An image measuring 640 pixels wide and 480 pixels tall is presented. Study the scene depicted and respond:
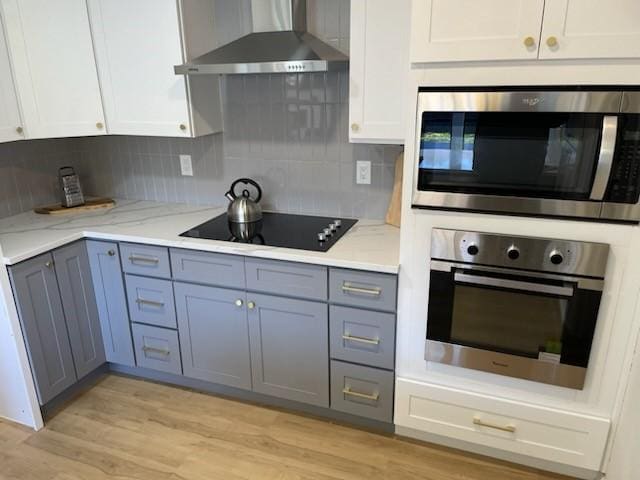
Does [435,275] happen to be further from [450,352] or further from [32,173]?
[32,173]

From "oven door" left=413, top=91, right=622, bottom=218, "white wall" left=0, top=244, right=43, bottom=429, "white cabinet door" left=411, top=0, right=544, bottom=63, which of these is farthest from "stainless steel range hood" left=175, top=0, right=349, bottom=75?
"white wall" left=0, top=244, right=43, bottom=429

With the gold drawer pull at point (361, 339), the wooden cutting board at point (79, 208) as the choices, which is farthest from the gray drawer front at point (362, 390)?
the wooden cutting board at point (79, 208)

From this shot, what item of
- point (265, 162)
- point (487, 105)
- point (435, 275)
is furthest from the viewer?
point (265, 162)

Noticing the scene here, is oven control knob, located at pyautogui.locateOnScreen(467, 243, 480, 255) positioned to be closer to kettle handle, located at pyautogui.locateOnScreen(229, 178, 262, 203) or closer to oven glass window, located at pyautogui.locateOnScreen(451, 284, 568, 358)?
oven glass window, located at pyautogui.locateOnScreen(451, 284, 568, 358)

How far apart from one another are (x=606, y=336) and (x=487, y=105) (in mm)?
947

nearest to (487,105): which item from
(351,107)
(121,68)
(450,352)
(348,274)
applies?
(351,107)

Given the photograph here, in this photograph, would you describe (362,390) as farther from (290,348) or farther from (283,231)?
(283,231)

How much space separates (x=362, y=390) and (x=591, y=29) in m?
1.65

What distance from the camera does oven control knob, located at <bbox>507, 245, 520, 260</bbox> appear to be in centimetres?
175

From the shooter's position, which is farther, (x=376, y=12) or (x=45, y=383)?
(x=45, y=383)

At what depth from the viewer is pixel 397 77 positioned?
6.53 feet

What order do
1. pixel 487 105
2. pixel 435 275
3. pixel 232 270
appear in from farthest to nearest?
pixel 232 270 < pixel 435 275 < pixel 487 105

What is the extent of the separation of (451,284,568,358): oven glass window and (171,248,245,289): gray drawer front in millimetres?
986

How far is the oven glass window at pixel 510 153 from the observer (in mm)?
1622
